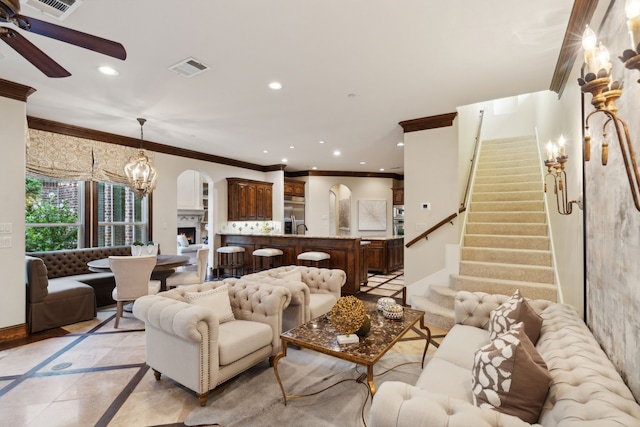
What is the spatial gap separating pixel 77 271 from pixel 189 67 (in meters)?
3.93

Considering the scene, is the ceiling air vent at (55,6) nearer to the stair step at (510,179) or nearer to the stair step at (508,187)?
the stair step at (508,187)

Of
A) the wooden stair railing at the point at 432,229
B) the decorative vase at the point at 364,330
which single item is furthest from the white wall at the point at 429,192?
the decorative vase at the point at 364,330

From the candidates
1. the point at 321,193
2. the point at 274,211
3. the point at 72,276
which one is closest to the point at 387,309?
the point at 72,276

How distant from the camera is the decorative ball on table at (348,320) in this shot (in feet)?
7.02

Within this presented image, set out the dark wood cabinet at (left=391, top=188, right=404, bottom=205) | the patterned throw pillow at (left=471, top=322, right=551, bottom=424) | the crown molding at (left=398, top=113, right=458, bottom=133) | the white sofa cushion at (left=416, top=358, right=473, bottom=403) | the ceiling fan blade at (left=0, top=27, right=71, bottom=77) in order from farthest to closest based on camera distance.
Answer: the dark wood cabinet at (left=391, top=188, right=404, bottom=205)
the crown molding at (left=398, top=113, right=458, bottom=133)
the white sofa cushion at (left=416, top=358, right=473, bottom=403)
the ceiling fan blade at (left=0, top=27, right=71, bottom=77)
the patterned throw pillow at (left=471, top=322, right=551, bottom=424)

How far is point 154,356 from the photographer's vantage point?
2.52 meters

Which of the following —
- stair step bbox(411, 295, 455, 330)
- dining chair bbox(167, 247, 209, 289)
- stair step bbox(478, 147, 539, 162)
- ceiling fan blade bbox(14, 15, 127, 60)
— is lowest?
stair step bbox(411, 295, 455, 330)

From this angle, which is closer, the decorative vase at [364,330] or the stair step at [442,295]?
the decorative vase at [364,330]

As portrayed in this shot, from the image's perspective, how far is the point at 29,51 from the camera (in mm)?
1739

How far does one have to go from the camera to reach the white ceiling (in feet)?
7.06

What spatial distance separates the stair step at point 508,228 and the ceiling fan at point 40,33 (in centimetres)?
487

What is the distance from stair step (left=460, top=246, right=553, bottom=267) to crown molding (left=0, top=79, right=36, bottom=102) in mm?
5839

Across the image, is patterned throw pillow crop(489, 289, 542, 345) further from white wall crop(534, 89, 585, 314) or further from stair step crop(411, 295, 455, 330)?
stair step crop(411, 295, 455, 330)

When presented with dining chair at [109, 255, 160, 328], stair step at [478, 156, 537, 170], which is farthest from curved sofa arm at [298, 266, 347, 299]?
stair step at [478, 156, 537, 170]
